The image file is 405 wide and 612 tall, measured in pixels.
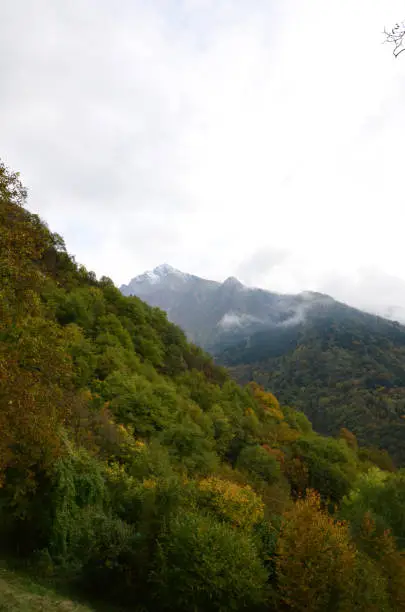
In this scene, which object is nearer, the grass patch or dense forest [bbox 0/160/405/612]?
dense forest [bbox 0/160/405/612]

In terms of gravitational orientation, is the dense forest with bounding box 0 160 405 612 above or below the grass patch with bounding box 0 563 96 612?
above

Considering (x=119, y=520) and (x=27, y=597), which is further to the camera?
(x=119, y=520)

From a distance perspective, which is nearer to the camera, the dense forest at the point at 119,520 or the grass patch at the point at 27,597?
the dense forest at the point at 119,520

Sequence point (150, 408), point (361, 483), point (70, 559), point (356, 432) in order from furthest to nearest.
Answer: point (356, 432) → point (361, 483) → point (150, 408) → point (70, 559)

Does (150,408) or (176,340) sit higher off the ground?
(176,340)

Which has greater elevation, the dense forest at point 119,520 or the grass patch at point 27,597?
the dense forest at point 119,520

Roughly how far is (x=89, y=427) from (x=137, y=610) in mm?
12560

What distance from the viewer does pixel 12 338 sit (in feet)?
50.3

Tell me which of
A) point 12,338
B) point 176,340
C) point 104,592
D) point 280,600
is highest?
point 176,340

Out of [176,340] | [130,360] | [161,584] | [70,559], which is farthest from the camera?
[176,340]

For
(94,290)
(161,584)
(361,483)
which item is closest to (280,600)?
(161,584)

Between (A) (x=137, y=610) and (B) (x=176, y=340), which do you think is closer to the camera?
(A) (x=137, y=610)

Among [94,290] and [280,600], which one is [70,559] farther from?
[94,290]

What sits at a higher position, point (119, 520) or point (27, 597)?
point (119, 520)
